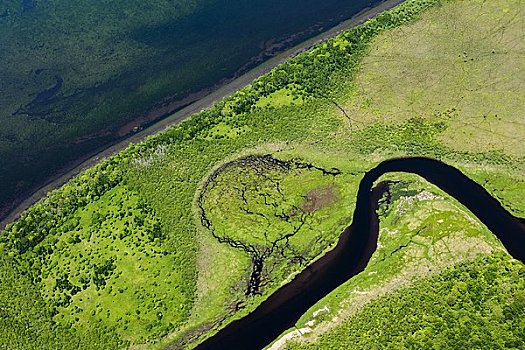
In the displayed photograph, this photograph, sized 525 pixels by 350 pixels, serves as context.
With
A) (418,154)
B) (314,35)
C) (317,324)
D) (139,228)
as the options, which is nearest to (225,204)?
(139,228)

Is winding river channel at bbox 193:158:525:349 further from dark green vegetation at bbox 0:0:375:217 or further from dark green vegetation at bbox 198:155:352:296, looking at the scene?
dark green vegetation at bbox 0:0:375:217

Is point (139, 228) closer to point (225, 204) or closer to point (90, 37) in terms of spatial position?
point (225, 204)

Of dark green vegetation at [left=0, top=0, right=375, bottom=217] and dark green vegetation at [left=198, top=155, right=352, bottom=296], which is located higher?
dark green vegetation at [left=0, top=0, right=375, bottom=217]

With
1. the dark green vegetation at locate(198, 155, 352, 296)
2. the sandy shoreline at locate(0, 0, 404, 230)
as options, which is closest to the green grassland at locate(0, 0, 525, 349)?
the dark green vegetation at locate(198, 155, 352, 296)

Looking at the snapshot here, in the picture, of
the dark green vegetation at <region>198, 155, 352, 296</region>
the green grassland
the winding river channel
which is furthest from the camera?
the dark green vegetation at <region>198, 155, 352, 296</region>

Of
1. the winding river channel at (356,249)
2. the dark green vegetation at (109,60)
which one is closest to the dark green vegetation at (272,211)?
the winding river channel at (356,249)

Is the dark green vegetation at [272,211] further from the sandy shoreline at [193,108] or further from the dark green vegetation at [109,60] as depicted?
the dark green vegetation at [109,60]

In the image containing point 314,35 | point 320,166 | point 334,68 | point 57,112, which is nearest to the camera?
point 320,166
